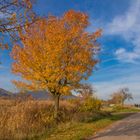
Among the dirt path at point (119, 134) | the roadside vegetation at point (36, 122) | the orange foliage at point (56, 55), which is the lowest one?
the dirt path at point (119, 134)

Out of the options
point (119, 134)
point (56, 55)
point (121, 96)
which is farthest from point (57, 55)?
point (121, 96)

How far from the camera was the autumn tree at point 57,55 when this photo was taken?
19.6 meters

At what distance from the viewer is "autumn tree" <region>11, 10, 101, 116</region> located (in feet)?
64.2

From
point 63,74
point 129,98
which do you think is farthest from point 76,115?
point 129,98

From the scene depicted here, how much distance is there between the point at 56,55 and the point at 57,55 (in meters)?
0.11

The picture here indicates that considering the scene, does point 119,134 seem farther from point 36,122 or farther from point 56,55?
point 56,55

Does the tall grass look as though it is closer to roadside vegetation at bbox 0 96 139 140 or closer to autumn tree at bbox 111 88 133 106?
roadside vegetation at bbox 0 96 139 140

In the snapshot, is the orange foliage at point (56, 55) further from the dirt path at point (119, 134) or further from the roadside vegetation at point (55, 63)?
the dirt path at point (119, 134)

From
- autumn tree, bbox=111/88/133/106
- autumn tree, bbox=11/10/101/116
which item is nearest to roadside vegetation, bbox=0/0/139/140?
autumn tree, bbox=11/10/101/116

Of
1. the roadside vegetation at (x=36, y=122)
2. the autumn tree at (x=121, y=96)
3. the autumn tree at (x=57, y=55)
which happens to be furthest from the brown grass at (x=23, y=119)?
the autumn tree at (x=121, y=96)

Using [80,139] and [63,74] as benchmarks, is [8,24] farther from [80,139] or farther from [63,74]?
[63,74]

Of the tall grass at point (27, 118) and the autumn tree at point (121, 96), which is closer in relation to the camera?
the tall grass at point (27, 118)

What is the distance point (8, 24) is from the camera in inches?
343

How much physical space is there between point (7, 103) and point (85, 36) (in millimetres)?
7460
